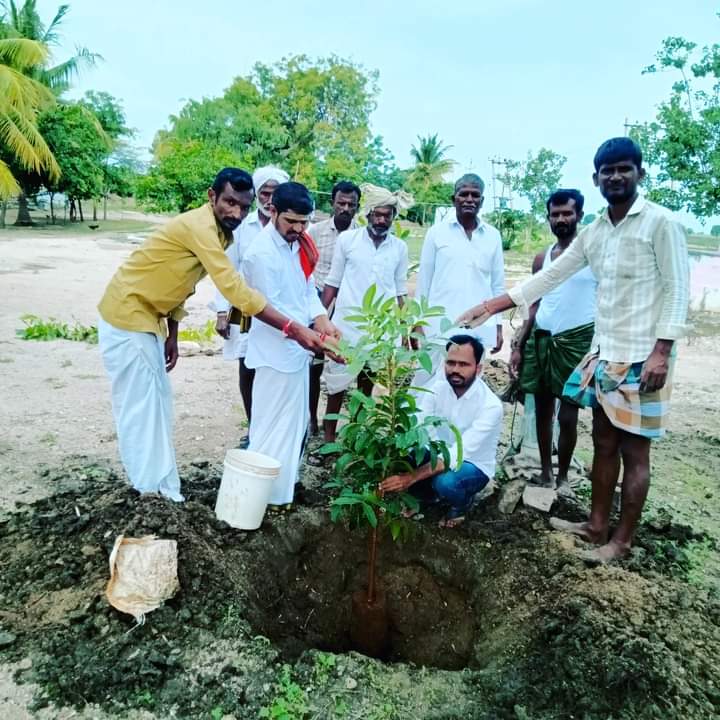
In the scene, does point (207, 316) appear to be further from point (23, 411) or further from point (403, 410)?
point (403, 410)

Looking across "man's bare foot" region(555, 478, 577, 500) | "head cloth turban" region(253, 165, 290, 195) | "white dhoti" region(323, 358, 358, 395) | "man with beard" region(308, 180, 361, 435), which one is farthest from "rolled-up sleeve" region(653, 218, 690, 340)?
"head cloth turban" region(253, 165, 290, 195)

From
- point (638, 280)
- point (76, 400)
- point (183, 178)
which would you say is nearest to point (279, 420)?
point (638, 280)

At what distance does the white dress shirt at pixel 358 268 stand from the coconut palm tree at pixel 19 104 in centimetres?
1379

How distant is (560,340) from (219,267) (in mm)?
2074

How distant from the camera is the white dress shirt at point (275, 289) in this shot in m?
3.31

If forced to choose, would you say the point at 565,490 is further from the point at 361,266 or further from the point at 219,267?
the point at 219,267

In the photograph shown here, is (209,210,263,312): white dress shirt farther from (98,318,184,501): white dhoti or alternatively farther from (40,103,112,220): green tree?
(40,103,112,220): green tree

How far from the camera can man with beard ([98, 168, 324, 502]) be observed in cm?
305

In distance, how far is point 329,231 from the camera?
15.8 ft

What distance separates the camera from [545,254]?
3.98 m

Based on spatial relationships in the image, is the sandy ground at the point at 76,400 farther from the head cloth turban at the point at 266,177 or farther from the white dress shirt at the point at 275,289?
the head cloth turban at the point at 266,177

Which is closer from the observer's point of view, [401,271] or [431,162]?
[401,271]

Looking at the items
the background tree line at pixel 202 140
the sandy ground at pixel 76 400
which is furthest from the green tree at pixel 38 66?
the sandy ground at pixel 76 400

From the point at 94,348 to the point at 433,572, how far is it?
538cm
